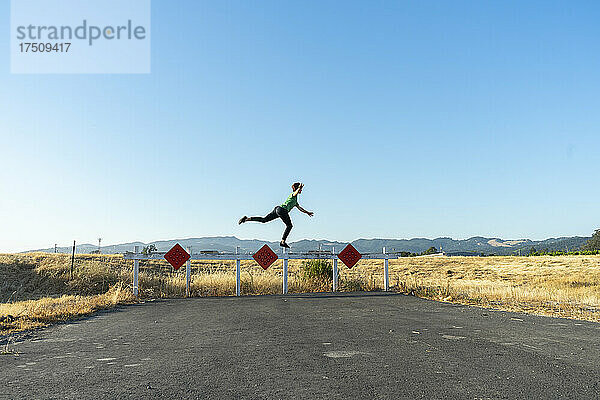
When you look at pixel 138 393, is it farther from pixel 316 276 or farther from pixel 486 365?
pixel 316 276

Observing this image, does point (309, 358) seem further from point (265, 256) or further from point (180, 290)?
point (180, 290)

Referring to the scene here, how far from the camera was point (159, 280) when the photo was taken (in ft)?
61.1

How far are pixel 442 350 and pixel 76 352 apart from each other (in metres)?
5.22

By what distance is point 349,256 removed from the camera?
18828mm

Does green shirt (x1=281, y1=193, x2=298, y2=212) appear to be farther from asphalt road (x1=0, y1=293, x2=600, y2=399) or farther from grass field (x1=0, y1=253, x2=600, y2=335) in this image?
grass field (x1=0, y1=253, x2=600, y2=335)

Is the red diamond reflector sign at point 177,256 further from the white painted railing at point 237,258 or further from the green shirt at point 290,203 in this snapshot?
the green shirt at point 290,203

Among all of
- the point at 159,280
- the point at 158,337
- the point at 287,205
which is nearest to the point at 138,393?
the point at 158,337

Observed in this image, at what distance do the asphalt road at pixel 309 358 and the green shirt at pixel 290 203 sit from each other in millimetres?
→ 2815

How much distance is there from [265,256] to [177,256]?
3.11m

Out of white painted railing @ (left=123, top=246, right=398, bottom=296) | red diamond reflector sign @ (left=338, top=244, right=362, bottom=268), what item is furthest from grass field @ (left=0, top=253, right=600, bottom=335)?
red diamond reflector sign @ (left=338, top=244, right=362, bottom=268)

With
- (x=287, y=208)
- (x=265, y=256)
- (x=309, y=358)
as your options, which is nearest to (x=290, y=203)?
(x=287, y=208)

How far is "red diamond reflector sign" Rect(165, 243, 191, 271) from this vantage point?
1731 centimetres

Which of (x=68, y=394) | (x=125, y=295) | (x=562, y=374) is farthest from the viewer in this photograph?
(x=125, y=295)

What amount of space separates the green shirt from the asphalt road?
2.81 metres
